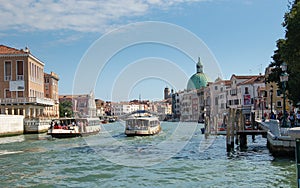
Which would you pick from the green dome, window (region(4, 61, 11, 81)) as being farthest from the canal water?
the green dome

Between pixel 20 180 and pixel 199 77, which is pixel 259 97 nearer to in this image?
pixel 199 77

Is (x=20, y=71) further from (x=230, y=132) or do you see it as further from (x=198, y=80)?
(x=198, y=80)

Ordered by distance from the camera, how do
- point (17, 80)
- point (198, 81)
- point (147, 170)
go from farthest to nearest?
point (198, 81), point (17, 80), point (147, 170)

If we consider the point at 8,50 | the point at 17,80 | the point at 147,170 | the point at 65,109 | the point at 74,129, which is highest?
the point at 8,50

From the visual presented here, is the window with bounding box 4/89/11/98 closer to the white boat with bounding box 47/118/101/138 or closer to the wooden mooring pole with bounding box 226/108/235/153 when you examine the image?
the white boat with bounding box 47/118/101/138

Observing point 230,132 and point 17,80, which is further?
point 17,80

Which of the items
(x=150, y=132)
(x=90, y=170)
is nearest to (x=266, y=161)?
(x=90, y=170)

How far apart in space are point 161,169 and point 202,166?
6.43ft

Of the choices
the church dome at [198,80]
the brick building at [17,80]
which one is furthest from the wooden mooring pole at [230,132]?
the church dome at [198,80]

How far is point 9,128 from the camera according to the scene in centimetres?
4672

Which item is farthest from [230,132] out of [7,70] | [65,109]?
[65,109]

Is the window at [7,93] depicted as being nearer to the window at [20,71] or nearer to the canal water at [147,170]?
the window at [20,71]

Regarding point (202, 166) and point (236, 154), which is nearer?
point (202, 166)

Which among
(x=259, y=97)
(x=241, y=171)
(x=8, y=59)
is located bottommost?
(x=241, y=171)
